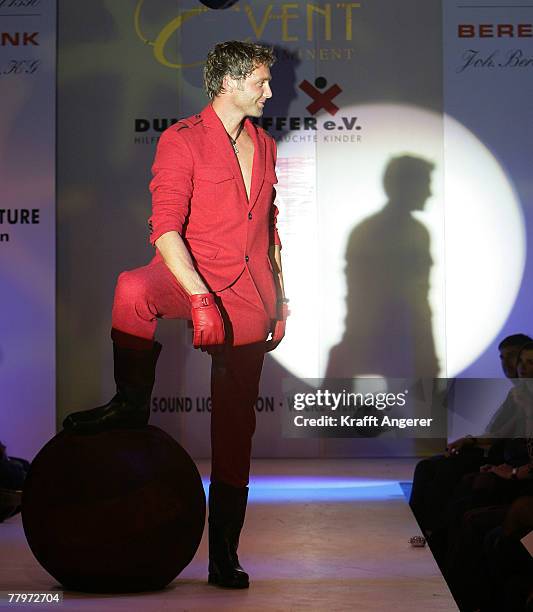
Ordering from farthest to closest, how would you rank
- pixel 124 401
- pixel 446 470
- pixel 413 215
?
pixel 413 215, pixel 446 470, pixel 124 401

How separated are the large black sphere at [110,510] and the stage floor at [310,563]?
75 millimetres

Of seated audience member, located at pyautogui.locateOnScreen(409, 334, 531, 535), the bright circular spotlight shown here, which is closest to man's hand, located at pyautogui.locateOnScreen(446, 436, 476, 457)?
seated audience member, located at pyautogui.locateOnScreen(409, 334, 531, 535)

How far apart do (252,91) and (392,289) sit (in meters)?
3.30

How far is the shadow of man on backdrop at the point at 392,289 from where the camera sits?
5996 millimetres

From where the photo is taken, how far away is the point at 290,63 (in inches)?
237

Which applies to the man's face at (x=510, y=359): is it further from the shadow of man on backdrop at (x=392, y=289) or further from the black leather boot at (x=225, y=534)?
the black leather boot at (x=225, y=534)

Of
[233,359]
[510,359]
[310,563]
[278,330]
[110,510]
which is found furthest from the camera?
[510,359]

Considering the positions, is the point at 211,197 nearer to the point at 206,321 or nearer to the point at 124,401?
the point at 206,321

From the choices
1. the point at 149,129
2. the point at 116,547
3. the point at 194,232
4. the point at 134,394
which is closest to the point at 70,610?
the point at 116,547

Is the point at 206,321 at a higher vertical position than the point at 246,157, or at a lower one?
lower

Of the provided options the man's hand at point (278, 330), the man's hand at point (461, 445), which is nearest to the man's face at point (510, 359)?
the man's hand at point (461, 445)

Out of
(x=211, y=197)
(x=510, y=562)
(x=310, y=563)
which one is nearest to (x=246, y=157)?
(x=211, y=197)

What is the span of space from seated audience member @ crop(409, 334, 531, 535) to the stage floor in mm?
98

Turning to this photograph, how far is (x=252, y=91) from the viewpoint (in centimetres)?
284
